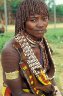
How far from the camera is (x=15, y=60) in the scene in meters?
2.47

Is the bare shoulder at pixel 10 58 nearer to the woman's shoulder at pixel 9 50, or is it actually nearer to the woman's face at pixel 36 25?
the woman's shoulder at pixel 9 50

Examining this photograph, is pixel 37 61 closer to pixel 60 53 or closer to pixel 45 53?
pixel 45 53

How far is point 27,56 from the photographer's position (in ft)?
8.21

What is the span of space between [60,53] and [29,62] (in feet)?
22.7

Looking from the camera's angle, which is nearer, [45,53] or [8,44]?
[8,44]

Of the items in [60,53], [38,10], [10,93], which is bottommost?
[60,53]

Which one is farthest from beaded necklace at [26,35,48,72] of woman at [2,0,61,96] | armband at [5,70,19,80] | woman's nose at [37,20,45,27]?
armband at [5,70,19,80]

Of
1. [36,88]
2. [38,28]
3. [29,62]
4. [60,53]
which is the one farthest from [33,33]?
[60,53]

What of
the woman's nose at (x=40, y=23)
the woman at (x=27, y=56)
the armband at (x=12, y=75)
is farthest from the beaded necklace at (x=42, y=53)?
the armband at (x=12, y=75)

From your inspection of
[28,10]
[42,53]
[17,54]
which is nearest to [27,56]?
[17,54]

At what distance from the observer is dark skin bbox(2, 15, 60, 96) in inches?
96.9

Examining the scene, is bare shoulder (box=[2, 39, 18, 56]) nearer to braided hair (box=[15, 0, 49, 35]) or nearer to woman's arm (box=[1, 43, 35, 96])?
woman's arm (box=[1, 43, 35, 96])

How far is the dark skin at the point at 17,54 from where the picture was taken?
8.07 ft

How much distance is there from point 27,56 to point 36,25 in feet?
0.73
